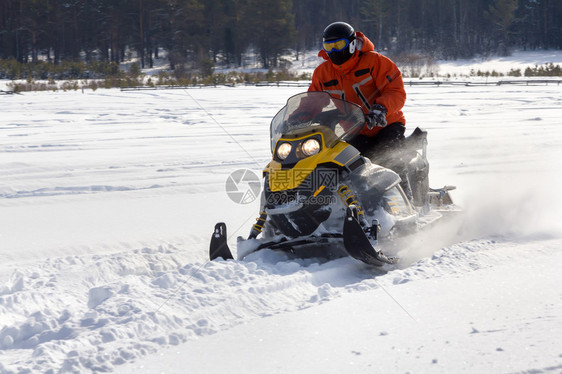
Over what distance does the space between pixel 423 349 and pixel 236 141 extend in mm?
9900

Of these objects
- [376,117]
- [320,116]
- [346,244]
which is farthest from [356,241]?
[376,117]

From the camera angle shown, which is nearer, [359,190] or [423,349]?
[423,349]

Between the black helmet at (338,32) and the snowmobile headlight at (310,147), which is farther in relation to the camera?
the black helmet at (338,32)

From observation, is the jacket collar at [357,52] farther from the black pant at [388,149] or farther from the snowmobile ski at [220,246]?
the snowmobile ski at [220,246]

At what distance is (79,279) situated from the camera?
4.22 m

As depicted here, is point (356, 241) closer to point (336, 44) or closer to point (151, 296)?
point (151, 296)

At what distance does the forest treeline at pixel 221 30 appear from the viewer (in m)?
53.1

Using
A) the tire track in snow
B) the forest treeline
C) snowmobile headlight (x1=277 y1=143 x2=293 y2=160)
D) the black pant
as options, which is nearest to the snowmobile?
snowmobile headlight (x1=277 y1=143 x2=293 y2=160)

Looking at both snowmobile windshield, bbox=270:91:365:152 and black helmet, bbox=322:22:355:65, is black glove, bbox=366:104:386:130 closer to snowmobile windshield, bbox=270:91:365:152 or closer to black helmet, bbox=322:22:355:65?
snowmobile windshield, bbox=270:91:365:152

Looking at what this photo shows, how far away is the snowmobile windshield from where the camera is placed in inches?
176

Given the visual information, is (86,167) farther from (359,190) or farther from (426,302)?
(426,302)

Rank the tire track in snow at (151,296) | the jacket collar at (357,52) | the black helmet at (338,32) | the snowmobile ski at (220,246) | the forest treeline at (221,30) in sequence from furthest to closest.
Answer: the forest treeline at (221,30), the jacket collar at (357,52), the black helmet at (338,32), the snowmobile ski at (220,246), the tire track in snow at (151,296)

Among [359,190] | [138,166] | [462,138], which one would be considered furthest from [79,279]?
[462,138]

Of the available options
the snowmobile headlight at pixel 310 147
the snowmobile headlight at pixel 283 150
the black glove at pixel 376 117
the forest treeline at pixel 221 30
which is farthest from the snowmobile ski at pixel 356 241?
the forest treeline at pixel 221 30
